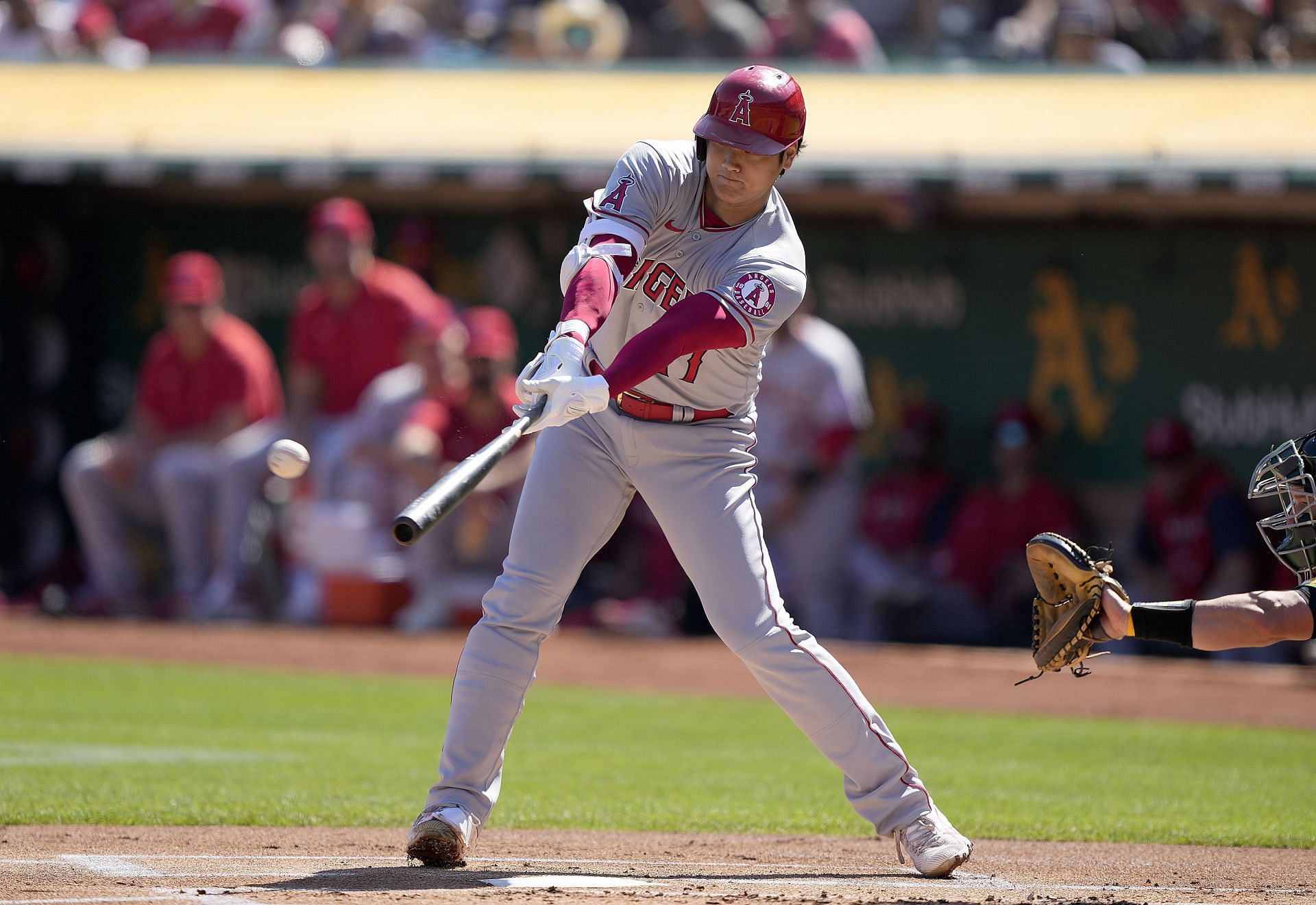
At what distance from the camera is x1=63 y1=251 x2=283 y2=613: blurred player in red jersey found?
9.87m

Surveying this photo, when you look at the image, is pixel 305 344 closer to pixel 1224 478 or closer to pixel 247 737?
pixel 247 737

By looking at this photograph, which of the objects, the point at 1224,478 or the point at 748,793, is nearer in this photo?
the point at 748,793

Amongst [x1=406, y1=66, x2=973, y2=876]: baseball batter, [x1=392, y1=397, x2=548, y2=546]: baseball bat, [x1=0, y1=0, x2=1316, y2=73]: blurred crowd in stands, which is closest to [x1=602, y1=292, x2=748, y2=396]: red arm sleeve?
[x1=406, y1=66, x2=973, y2=876]: baseball batter

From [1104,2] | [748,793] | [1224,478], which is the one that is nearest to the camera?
[748,793]

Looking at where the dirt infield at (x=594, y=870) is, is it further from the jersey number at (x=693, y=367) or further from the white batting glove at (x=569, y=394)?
the jersey number at (x=693, y=367)

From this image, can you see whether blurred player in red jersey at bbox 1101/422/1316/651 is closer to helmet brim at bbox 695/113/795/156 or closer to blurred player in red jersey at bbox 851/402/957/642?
helmet brim at bbox 695/113/795/156

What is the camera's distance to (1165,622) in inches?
156

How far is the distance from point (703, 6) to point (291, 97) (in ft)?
8.01

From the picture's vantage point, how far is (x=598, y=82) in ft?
35.0

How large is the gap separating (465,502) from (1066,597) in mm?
5696

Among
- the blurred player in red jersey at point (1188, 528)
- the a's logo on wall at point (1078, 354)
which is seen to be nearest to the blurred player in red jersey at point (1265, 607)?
the blurred player in red jersey at point (1188, 528)

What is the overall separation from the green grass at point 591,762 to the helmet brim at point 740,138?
1.85 metres

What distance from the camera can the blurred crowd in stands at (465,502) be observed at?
906 cm

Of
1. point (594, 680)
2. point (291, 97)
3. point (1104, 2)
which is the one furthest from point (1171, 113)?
point (291, 97)
